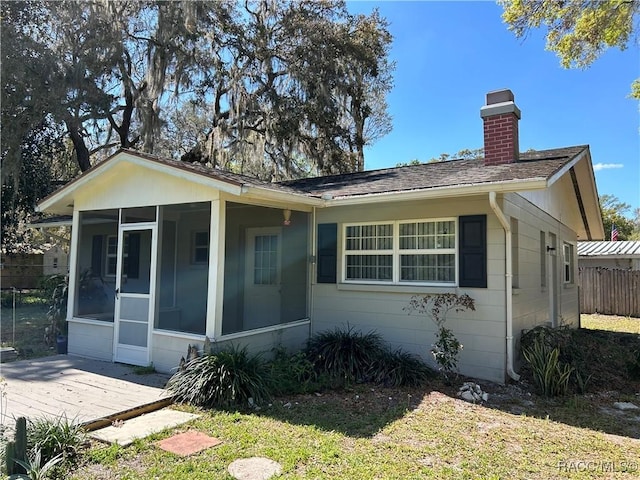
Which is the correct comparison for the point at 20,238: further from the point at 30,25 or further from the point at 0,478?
the point at 0,478

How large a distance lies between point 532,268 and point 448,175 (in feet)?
8.02

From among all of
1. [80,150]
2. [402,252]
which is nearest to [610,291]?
[402,252]

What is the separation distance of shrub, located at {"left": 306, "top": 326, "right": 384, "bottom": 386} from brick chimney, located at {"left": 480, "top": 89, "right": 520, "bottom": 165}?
3726 millimetres

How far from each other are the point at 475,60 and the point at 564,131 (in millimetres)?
9953

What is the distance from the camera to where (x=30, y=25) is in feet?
38.8

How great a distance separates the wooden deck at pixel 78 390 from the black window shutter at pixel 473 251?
4456 millimetres

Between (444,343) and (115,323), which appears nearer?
(444,343)

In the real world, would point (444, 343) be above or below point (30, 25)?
below

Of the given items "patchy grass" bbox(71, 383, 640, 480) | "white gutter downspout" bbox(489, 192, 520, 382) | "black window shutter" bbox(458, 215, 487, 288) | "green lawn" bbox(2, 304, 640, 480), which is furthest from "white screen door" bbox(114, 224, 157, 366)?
"white gutter downspout" bbox(489, 192, 520, 382)

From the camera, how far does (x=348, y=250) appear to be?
7.61 m

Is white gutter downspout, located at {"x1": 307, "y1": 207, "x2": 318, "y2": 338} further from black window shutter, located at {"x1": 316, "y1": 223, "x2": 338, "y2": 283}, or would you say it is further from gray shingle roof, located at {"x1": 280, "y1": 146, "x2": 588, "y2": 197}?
gray shingle roof, located at {"x1": 280, "y1": 146, "x2": 588, "y2": 197}

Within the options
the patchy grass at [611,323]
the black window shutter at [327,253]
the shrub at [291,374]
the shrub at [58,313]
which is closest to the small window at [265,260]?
the black window shutter at [327,253]

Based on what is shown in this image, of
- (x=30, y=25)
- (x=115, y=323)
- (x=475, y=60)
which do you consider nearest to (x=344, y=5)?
(x=475, y=60)

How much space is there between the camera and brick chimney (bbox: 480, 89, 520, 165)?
7277 millimetres
